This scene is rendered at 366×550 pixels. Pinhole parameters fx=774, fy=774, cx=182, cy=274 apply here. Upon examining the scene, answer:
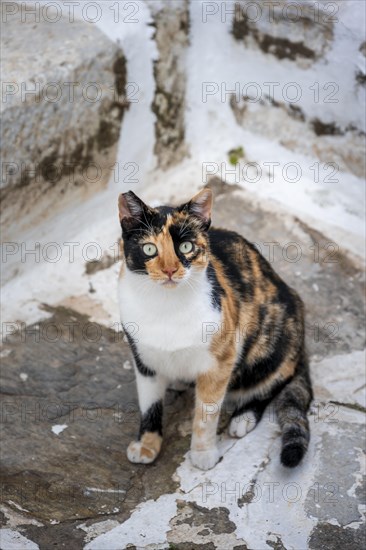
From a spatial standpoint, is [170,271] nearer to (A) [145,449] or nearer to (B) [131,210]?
(B) [131,210]

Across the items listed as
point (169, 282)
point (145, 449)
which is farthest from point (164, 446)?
point (169, 282)

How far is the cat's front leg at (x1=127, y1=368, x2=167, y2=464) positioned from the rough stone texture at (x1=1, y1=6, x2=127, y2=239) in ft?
4.36

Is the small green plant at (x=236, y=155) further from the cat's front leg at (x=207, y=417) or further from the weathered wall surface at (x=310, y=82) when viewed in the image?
the cat's front leg at (x=207, y=417)

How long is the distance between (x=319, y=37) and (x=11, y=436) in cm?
282

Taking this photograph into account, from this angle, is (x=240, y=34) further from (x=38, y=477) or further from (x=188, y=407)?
(x=38, y=477)

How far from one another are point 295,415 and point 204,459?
47cm

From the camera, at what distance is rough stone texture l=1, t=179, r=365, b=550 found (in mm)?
3170

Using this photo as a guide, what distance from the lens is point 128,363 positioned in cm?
412

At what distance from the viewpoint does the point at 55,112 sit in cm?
429

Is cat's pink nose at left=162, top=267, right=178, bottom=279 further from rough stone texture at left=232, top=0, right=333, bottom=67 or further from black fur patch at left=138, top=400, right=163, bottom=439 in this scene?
rough stone texture at left=232, top=0, right=333, bottom=67

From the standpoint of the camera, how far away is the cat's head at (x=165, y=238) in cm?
307

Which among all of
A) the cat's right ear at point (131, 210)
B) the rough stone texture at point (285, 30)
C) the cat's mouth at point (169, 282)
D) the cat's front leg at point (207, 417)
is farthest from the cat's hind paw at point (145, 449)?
the rough stone texture at point (285, 30)

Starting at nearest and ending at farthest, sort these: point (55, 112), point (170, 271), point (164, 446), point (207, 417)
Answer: point (170, 271) → point (207, 417) → point (164, 446) → point (55, 112)

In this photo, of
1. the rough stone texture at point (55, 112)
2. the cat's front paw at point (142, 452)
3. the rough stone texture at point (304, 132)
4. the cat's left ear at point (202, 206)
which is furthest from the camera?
the rough stone texture at point (304, 132)
